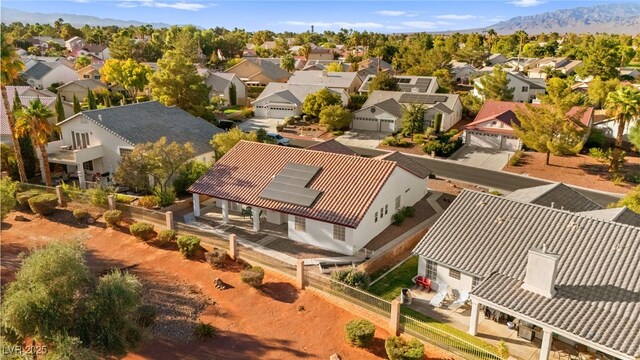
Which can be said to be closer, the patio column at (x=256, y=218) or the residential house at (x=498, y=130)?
the patio column at (x=256, y=218)

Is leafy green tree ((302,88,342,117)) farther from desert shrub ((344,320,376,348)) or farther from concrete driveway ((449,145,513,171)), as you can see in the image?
desert shrub ((344,320,376,348))

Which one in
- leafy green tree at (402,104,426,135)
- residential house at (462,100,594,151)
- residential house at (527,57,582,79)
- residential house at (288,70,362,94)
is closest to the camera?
residential house at (462,100,594,151)

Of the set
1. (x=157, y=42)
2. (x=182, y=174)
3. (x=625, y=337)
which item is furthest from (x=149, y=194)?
(x=157, y=42)

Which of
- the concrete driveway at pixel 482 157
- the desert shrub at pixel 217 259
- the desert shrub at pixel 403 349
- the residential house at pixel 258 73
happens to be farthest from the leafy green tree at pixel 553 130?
the residential house at pixel 258 73

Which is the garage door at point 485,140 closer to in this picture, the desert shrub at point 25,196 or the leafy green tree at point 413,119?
the leafy green tree at point 413,119

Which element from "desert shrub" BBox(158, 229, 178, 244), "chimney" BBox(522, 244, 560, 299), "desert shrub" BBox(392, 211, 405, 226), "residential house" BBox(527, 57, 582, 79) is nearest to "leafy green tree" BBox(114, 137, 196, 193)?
"desert shrub" BBox(158, 229, 178, 244)

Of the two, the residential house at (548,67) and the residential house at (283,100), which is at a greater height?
the residential house at (548,67)

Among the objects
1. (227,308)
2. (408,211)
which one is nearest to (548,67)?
(408,211)
